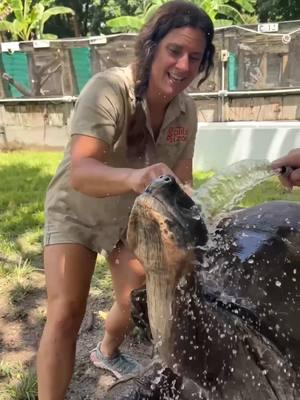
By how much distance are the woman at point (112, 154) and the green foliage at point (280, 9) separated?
22444mm

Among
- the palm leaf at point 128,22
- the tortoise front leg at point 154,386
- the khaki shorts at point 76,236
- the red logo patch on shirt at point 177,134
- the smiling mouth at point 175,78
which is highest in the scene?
the smiling mouth at point 175,78

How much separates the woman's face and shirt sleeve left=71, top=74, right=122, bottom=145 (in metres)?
0.17

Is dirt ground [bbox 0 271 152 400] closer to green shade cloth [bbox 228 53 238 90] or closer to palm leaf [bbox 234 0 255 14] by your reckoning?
green shade cloth [bbox 228 53 238 90]

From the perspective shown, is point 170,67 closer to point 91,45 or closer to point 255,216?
point 255,216

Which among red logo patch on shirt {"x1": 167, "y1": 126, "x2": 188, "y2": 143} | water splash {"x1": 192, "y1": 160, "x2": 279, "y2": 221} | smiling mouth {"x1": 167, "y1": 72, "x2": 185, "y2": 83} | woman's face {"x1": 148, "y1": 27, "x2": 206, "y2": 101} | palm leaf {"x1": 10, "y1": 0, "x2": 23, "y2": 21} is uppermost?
woman's face {"x1": 148, "y1": 27, "x2": 206, "y2": 101}

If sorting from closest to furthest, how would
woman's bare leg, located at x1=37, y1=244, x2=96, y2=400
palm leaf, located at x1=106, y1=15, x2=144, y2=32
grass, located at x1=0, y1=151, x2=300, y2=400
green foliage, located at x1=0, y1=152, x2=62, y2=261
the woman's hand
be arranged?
the woman's hand < woman's bare leg, located at x1=37, y1=244, x2=96, y2=400 < grass, located at x1=0, y1=151, x2=300, y2=400 < green foliage, located at x1=0, y1=152, x2=62, y2=261 < palm leaf, located at x1=106, y1=15, x2=144, y2=32

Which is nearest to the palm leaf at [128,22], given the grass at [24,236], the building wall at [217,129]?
the building wall at [217,129]

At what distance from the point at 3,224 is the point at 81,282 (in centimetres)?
387

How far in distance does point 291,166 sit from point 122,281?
104 centimetres

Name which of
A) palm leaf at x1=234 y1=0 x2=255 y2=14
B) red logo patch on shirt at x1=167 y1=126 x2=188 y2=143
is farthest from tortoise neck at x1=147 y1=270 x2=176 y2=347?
palm leaf at x1=234 y1=0 x2=255 y2=14

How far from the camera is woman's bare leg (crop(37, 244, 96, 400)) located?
2.37 m

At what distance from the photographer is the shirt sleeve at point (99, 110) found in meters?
2.07

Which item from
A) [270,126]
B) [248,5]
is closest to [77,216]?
[270,126]

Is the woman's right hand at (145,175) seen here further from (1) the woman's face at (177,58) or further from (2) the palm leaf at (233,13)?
(2) the palm leaf at (233,13)
